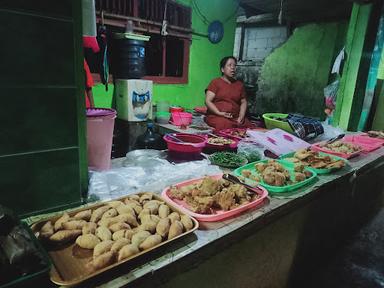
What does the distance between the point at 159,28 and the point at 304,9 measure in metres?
4.76

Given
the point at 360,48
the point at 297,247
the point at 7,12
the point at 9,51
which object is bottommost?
the point at 297,247

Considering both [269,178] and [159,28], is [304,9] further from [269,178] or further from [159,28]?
[269,178]

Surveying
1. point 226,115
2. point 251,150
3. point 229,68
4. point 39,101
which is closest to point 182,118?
point 226,115

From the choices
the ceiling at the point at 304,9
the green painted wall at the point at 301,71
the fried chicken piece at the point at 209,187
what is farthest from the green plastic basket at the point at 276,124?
the green painted wall at the point at 301,71

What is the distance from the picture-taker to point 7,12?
3.81ft

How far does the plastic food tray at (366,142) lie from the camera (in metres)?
3.42

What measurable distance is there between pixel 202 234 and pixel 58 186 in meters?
0.83

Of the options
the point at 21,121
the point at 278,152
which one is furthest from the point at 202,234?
the point at 278,152

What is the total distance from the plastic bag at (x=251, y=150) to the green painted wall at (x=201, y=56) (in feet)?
11.4

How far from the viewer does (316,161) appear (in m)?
2.50

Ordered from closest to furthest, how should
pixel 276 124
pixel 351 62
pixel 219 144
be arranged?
pixel 219 144 → pixel 276 124 → pixel 351 62

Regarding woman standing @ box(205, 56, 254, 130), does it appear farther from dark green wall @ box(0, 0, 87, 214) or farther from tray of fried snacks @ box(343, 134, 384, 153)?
dark green wall @ box(0, 0, 87, 214)

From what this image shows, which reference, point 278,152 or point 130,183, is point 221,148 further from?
point 130,183

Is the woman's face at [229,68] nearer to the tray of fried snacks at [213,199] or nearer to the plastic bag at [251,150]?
the plastic bag at [251,150]
